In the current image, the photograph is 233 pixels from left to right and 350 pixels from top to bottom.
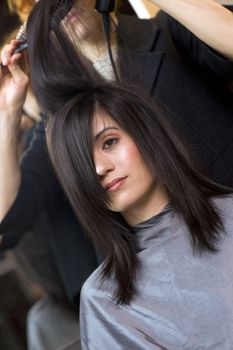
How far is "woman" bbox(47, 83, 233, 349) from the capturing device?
74 cm

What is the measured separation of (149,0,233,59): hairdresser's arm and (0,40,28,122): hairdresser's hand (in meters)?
0.29

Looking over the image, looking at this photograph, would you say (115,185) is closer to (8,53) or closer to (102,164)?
(102,164)

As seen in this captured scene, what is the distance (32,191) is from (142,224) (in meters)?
0.26

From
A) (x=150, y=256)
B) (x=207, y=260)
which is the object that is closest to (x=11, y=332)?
(x=150, y=256)

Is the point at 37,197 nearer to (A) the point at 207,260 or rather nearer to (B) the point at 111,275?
(B) the point at 111,275

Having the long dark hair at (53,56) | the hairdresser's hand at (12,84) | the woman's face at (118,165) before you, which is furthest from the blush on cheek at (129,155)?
the hairdresser's hand at (12,84)

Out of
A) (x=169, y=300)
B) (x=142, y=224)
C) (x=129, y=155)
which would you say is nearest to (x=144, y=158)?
(x=129, y=155)

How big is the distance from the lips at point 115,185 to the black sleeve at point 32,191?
0.75ft

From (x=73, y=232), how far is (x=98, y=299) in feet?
0.77

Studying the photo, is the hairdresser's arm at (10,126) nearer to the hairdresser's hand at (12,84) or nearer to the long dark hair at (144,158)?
the hairdresser's hand at (12,84)

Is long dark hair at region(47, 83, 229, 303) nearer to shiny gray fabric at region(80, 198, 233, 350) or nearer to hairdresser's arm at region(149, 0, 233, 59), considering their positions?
shiny gray fabric at region(80, 198, 233, 350)

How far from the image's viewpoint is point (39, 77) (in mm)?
758

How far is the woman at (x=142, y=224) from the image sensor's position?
0.74 m

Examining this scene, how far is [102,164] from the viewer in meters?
0.73
